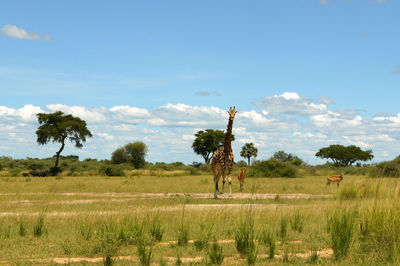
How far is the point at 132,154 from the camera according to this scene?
72438 millimetres

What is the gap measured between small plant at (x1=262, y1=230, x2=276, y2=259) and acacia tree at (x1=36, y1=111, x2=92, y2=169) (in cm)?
5096

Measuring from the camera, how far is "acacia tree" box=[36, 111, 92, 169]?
58281mm

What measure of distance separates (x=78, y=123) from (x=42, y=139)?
15.8 feet

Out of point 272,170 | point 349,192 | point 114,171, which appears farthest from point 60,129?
point 349,192

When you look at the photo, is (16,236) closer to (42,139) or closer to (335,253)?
(335,253)

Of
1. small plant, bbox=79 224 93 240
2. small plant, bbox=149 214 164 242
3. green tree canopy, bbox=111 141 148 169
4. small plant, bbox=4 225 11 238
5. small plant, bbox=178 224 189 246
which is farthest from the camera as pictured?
green tree canopy, bbox=111 141 148 169

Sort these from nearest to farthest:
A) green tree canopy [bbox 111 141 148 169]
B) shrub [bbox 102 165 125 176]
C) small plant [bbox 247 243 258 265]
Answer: small plant [bbox 247 243 258 265], shrub [bbox 102 165 125 176], green tree canopy [bbox 111 141 148 169]

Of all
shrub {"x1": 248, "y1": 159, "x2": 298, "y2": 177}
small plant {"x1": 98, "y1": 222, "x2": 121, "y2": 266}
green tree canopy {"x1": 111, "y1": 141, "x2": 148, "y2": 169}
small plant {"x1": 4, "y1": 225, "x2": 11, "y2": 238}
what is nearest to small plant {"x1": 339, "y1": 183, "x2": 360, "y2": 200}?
small plant {"x1": 98, "y1": 222, "x2": 121, "y2": 266}

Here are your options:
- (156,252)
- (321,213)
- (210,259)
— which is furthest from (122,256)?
(321,213)

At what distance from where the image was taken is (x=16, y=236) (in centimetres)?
1160

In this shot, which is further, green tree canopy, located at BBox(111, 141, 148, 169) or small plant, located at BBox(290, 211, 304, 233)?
green tree canopy, located at BBox(111, 141, 148, 169)

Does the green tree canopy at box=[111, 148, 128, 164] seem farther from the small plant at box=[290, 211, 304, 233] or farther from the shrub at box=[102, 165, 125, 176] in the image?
the small plant at box=[290, 211, 304, 233]

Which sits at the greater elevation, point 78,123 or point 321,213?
point 78,123

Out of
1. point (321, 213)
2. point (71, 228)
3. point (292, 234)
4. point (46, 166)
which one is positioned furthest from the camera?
point (46, 166)
